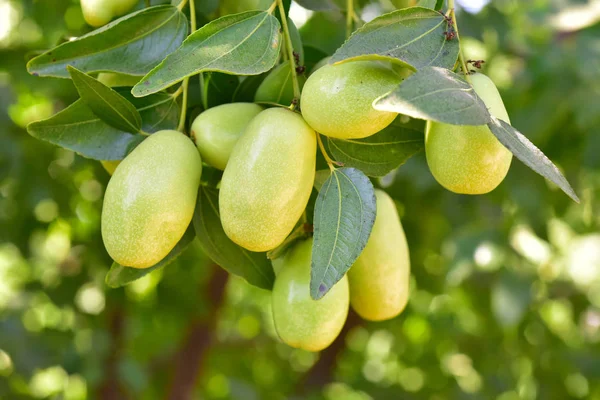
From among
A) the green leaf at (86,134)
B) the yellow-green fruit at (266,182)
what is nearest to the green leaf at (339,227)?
the yellow-green fruit at (266,182)

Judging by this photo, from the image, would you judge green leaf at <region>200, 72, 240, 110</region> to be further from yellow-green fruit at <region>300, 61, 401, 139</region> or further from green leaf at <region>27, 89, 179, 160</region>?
yellow-green fruit at <region>300, 61, 401, 139</region>

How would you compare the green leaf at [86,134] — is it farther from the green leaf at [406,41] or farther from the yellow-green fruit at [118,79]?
the green leaf at [406,41]

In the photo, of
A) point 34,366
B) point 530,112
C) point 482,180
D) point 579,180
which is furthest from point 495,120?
point 34,366

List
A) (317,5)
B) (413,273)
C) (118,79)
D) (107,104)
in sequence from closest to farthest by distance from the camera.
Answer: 1. (107,104)
2. (118,79)
3. (317,5)
4. (413,273)

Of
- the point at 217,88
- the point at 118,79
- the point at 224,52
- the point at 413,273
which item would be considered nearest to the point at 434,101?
the point at 224,52

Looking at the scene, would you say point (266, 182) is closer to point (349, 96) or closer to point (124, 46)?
point (349, 96)

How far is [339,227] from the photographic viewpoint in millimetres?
658

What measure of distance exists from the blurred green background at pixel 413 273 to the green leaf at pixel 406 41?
698 millimetres

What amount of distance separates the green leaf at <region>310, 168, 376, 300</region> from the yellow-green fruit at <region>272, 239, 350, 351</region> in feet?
0.45

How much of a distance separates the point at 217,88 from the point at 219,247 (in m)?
0.21

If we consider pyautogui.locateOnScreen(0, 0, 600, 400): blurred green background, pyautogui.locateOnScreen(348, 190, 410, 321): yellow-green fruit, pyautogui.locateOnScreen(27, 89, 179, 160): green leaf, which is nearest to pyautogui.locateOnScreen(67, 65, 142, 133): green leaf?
pyautogui.locateOnScreen(27, 89, 179, 160): green leaf

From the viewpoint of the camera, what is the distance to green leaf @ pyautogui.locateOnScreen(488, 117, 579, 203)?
0.60 m

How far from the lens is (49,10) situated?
5.41ft

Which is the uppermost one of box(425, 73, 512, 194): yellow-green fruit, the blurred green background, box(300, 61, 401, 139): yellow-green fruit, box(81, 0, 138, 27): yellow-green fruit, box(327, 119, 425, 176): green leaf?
box(81, 0, 138, 27): yellow-green fruit
